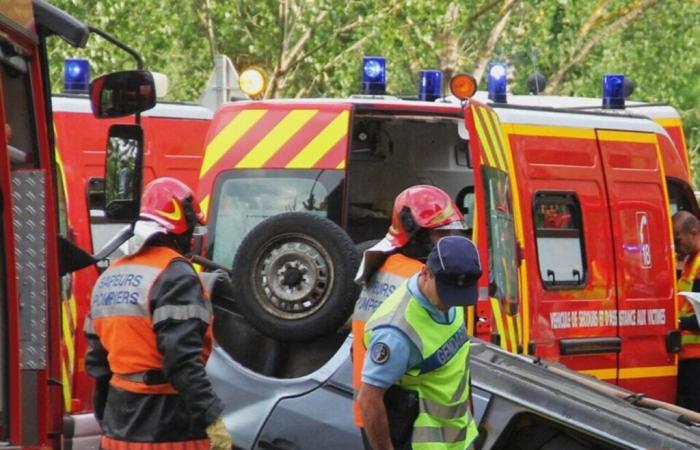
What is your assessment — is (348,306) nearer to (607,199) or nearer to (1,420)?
(1,420)

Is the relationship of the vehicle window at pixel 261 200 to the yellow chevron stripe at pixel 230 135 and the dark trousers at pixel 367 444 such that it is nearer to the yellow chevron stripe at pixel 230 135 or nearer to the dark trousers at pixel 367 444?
the yellow chevron stripe at pixel 230 135

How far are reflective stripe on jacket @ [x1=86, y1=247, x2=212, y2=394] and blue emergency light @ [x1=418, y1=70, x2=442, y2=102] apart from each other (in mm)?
4909

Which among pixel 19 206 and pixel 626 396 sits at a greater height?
pixel 19 206

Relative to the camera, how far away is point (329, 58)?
2114 centimetres

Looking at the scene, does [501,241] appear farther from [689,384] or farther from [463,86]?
[689,384]

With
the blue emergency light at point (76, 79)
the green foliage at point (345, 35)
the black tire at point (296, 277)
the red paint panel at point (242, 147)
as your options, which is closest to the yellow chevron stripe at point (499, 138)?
the red paint panel at point (242, 147)

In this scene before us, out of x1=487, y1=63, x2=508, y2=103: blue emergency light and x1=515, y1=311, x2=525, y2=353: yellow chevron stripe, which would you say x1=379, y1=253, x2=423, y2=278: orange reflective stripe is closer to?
x1=515, y1=311, x2=525, y2=353: yellow chevron stripe

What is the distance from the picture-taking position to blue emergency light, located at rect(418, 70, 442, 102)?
10.6 m

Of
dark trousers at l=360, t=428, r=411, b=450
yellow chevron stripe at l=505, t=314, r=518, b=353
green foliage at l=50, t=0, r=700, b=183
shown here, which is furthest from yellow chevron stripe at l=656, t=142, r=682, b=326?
green foliage at l=50, t=0, r=700, b=183

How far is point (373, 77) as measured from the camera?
10352mm

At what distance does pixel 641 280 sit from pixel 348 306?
3741 millimetres

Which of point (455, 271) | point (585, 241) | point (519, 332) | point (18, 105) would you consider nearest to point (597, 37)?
point (585, 241)

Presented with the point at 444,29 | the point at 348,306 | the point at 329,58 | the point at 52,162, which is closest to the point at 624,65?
the point at 444,29

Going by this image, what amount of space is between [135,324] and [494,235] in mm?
2761
